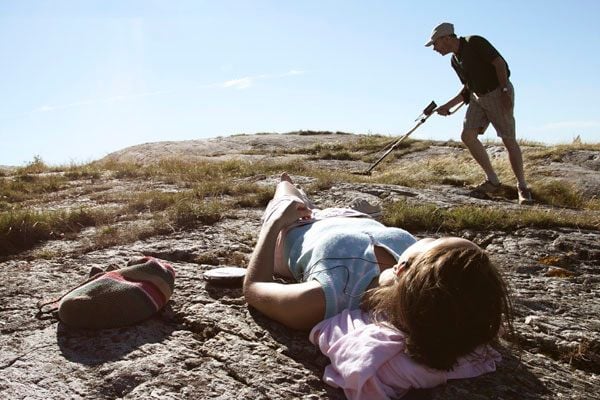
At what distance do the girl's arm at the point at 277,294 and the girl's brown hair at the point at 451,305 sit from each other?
1.61ft

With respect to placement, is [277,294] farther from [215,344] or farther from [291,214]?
[291,214]

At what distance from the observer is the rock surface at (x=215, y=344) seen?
212cm

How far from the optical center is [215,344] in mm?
2461

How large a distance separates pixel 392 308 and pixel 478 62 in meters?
5.68

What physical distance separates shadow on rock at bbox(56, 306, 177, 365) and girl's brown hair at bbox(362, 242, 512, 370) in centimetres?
122

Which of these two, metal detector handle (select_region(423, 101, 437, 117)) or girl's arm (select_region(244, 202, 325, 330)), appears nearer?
girl's arm (select_region(244, 202, 325, 330))

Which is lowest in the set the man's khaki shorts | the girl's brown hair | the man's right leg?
the girl's brown hair

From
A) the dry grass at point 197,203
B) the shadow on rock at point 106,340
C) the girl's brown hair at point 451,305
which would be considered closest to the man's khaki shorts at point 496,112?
the dry grass at point 197,203

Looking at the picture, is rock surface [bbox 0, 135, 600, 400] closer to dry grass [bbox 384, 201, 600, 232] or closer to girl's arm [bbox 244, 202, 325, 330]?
girl's arm [bbox 244, 202, 325, 330]

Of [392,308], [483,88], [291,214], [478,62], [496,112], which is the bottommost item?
[392,308]

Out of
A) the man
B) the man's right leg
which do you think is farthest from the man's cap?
the man's right leg

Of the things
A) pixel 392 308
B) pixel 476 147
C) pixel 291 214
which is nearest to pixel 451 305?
pixel 392 308

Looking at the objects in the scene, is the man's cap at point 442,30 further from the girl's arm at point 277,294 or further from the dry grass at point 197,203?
the girl's arm at point 277,294

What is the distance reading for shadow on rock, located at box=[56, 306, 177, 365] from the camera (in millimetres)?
2328
